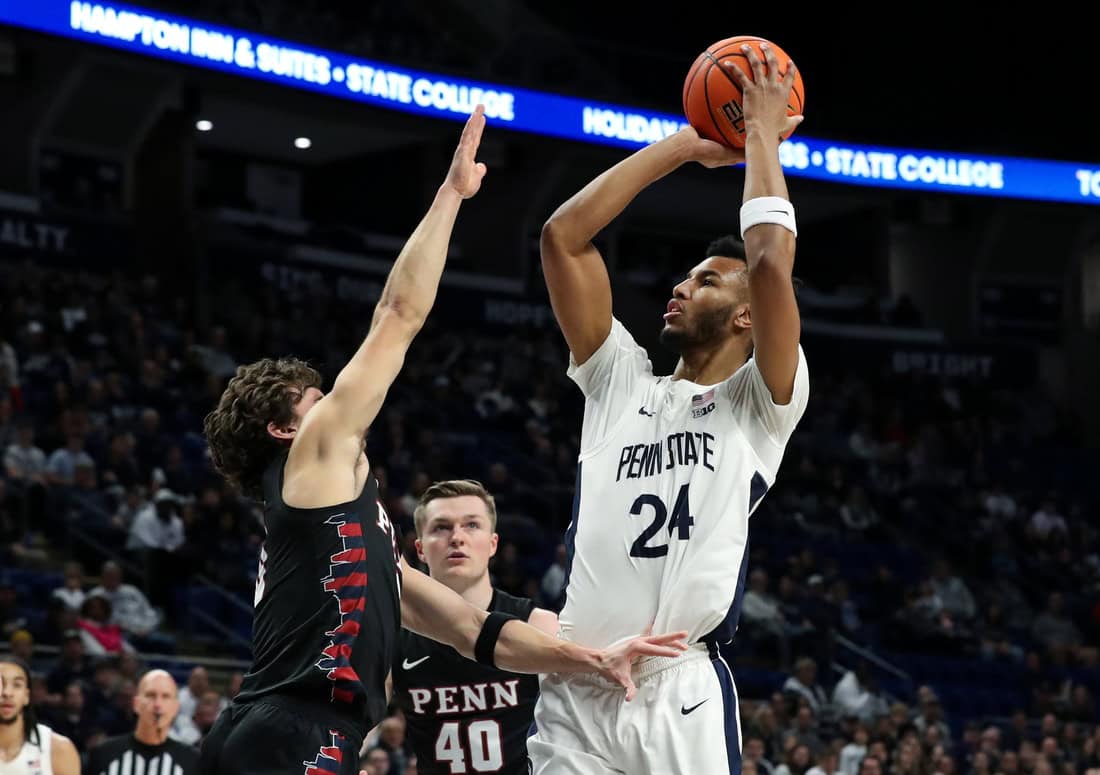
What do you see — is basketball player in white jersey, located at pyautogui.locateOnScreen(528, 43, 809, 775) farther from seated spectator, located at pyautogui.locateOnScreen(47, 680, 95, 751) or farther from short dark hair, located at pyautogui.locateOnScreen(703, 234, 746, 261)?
seated spectator, located at pyautogui.locateOnScreen(47, 680, 95, 751)

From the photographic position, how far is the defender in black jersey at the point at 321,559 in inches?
156

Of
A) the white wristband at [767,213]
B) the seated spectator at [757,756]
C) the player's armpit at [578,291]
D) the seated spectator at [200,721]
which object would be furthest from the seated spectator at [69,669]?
the white wristband at [767,213]

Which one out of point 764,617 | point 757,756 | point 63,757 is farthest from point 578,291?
point 764,617

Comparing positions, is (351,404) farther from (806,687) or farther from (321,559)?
(806,687)

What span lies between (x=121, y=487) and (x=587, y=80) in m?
11.3

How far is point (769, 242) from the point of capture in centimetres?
427

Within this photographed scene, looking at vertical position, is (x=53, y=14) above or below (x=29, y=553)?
above

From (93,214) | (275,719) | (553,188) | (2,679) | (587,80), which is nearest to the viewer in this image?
(275,719)

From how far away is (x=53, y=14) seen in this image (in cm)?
1747

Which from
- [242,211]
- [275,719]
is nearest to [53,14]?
[242,211]

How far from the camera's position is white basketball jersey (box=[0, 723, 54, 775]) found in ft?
25.6

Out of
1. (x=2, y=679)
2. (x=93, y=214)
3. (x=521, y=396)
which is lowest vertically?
(x=2, y=679)

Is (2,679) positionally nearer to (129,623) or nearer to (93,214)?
(129,623)

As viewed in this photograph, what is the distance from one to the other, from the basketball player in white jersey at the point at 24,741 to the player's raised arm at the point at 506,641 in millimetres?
3642
